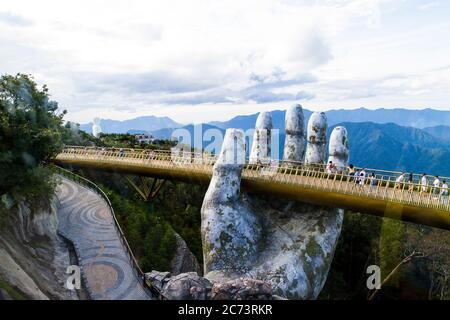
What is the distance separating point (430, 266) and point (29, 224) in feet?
115

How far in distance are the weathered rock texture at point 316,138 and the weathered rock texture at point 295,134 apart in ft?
2.88

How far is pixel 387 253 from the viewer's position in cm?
3525

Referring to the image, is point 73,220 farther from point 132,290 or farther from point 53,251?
point 132,290

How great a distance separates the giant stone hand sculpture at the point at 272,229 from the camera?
73.9 ft

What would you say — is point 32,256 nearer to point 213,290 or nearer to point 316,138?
point 213,290

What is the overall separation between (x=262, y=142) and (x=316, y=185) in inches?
267

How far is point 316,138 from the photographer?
27.1 metres

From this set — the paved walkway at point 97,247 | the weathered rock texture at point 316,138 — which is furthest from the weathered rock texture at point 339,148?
the paved walkway at point 97,247

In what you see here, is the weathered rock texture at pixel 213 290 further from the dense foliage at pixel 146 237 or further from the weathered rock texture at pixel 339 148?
the weathered rock texture at pixel 339 148

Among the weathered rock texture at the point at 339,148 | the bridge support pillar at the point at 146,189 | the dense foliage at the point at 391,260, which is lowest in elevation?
the dense foliage at the point at 391,260

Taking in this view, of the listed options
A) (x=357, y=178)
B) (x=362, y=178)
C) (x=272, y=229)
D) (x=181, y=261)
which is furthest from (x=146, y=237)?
(x=362, y=178)

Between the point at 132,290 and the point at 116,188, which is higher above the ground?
the point at 116,188
